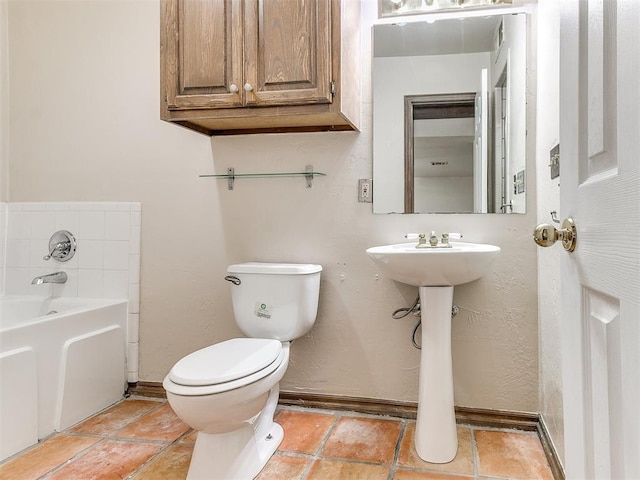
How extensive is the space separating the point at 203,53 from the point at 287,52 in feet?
1.14

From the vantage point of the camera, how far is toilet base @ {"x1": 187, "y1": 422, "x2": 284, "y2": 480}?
153cm

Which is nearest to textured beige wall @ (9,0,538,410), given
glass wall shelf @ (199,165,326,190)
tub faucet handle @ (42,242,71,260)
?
glass wall shelf @ (199,165,326,190)

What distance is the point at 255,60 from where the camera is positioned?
5.95 ft

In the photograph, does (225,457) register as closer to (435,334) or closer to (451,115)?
(435,334)

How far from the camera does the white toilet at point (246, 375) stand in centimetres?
142

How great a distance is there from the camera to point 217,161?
2295mm

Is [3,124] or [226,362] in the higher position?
[3,124]

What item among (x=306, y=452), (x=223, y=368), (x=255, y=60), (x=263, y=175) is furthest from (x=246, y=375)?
(x=255, y=60)

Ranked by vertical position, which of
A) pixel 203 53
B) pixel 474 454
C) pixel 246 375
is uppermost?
pixel 203 53

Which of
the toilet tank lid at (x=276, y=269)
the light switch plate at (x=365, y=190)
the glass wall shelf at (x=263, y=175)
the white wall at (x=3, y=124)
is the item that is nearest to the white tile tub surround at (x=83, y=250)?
the white wall at (x=3, y=124)

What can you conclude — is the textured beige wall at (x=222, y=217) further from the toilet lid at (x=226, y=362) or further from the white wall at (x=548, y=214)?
the toilet lid at (x=226, y=362)

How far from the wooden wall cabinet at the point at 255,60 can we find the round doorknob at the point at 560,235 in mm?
1131

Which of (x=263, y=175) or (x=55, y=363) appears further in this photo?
(x=263, y=175)

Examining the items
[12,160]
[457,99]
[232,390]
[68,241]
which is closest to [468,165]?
[457,99]
